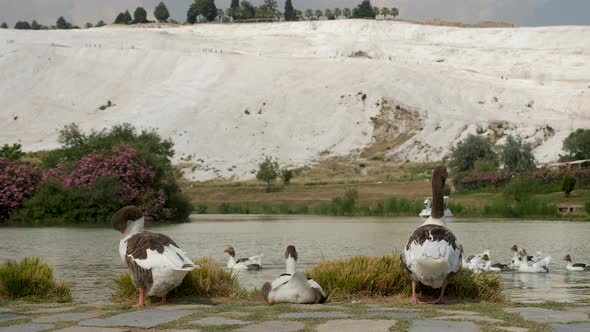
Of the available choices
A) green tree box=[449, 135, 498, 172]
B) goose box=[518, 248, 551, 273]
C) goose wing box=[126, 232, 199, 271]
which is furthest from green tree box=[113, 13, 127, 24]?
goose wing box=[126, 232, 199, 271]

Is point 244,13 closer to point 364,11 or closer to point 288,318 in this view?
point 364,11

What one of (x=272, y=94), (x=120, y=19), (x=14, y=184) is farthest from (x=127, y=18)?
(x=14, y=184)

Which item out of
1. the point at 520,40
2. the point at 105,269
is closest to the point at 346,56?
the point at 520,40

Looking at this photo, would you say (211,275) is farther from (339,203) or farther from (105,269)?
(339,203)

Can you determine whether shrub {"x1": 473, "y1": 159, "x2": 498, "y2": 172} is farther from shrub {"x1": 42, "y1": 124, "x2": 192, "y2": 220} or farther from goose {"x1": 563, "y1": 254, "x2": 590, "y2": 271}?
goose {"x1": 563, "y1": 254, "x2": 590, "y2": 271}

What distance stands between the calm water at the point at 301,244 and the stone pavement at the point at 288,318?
383cm

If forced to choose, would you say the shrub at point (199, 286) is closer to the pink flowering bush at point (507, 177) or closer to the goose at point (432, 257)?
the goose at point (432, 257)

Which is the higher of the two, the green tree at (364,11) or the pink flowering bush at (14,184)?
the green tree at (364,11)

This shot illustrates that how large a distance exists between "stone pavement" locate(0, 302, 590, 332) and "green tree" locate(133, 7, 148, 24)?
520 feet

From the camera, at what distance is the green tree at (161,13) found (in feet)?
537

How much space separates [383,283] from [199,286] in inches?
74.8

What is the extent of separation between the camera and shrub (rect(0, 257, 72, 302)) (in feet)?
32.6

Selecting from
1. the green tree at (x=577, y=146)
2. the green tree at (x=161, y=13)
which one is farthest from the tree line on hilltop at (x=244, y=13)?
the green tree at (x=577, y=146)

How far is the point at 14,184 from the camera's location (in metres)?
37.3
